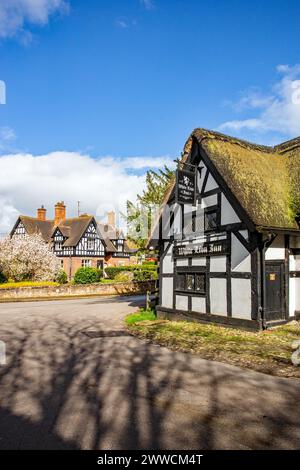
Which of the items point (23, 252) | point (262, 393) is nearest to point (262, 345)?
point (262, 393)

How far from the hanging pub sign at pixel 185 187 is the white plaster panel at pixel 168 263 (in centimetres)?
273

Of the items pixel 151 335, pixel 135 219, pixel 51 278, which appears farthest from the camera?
pixel 51 278

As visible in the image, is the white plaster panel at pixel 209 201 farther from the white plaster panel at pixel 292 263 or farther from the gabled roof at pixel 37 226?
the gabled roof at pixel 37 226

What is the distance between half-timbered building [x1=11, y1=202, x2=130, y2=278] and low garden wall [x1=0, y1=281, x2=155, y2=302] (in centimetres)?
1506

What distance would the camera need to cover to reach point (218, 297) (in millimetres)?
12086

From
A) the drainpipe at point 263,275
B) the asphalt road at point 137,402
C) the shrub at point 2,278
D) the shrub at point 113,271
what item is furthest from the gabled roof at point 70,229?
the asphalt road at point 137,402

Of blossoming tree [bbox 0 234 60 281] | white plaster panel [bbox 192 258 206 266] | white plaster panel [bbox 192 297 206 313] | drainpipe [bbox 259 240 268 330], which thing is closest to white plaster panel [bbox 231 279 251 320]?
drainpipe [bbox 259 240 268 330]

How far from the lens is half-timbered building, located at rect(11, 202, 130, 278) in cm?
4569

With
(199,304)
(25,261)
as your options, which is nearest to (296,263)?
(199,304)

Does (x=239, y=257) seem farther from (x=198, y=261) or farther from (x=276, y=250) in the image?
(x=198, y=261)

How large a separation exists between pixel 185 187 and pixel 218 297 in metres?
4.23

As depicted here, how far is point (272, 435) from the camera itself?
448 cm

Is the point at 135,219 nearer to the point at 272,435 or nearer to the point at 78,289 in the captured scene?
the point at 78,289
